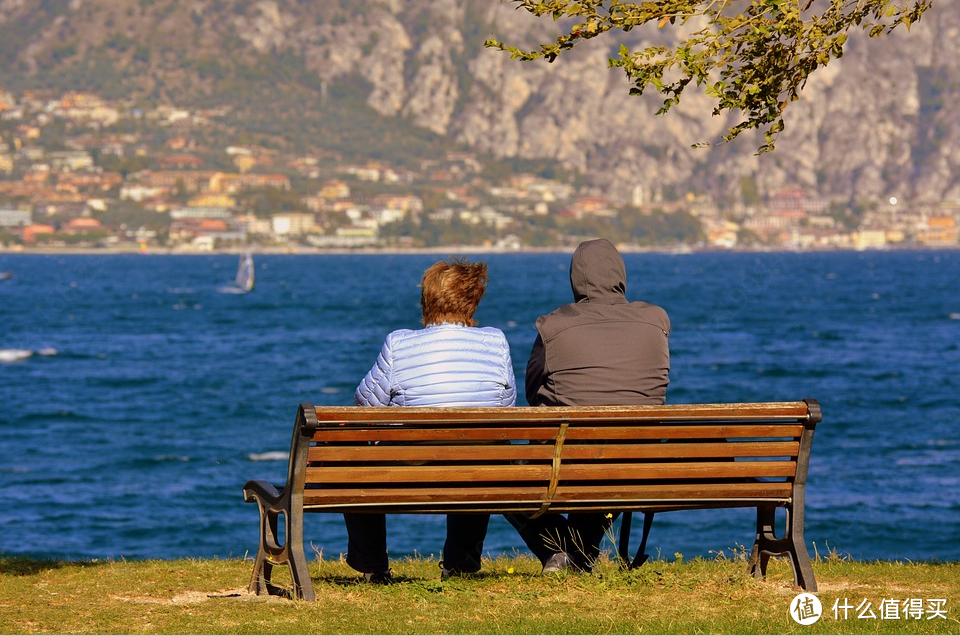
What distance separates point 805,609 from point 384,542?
2.07 metres

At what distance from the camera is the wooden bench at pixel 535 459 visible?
574 cm

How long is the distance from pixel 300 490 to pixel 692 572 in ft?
7.22

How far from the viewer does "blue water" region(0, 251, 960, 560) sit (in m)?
23.6

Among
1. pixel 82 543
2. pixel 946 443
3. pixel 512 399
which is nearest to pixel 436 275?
pixel 512 399

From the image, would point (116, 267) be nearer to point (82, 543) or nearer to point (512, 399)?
point (82, 543)

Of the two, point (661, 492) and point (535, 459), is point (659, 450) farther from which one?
point (535, 459)

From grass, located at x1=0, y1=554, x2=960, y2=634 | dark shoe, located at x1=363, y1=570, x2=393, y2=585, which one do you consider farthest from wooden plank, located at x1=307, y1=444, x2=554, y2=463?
dark shoe, located at x1=363, y1=570, x2=393, y2=585

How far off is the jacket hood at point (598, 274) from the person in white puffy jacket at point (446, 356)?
43 cm

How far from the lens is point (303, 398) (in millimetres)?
46938

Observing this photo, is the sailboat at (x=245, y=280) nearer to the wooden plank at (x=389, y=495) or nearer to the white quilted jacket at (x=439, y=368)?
the white quilted jacket at (x=439, y=368)

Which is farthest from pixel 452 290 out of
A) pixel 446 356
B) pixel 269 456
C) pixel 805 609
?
pixel 269 456

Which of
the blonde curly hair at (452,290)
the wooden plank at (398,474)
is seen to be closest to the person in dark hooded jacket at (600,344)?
the blonde curly hair at (452,290)

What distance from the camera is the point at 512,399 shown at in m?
6.53

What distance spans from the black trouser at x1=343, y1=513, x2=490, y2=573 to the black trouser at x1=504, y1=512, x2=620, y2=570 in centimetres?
23
